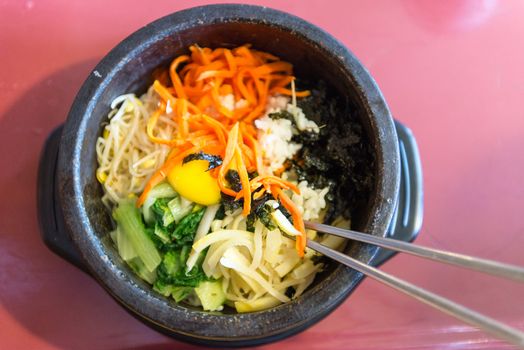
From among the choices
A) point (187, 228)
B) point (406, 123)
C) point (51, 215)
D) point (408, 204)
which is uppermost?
point (406, 123)

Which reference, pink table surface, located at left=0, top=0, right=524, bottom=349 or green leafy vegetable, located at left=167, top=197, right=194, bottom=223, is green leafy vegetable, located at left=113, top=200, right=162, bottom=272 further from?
pink table surface, located at left=0, top=0, right=524, bottom=349

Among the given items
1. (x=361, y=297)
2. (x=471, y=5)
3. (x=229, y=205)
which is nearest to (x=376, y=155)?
(x=229, y=205)

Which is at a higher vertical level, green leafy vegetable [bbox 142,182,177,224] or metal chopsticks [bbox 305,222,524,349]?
metal chopsticks [bbox 305,222,524,349]

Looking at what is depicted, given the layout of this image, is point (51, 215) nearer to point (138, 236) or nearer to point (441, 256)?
point (138, 236)

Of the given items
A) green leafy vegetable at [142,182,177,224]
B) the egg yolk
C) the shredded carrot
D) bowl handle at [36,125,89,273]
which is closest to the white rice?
the shredded carrot

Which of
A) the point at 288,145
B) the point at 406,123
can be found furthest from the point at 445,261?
the point at 406,123
